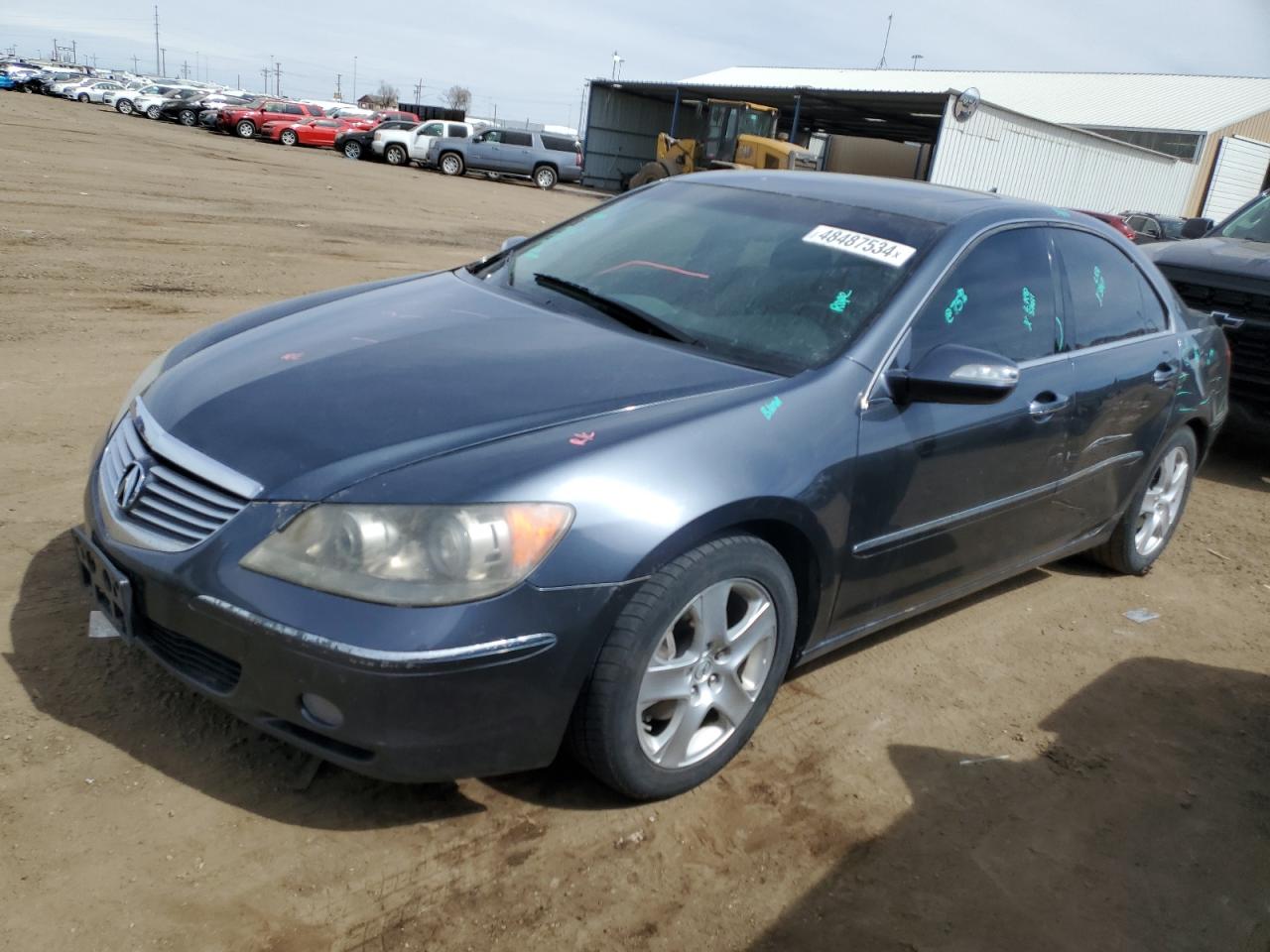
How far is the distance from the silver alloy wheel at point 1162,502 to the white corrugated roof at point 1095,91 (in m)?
39.7

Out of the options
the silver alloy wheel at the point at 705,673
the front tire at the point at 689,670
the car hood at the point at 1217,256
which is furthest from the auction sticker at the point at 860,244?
the car hood at the point at 1217,256

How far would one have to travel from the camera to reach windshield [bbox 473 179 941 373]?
3.19m

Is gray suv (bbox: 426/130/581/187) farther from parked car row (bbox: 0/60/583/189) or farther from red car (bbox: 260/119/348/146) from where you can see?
red car (bbox: 260/119/348/146)

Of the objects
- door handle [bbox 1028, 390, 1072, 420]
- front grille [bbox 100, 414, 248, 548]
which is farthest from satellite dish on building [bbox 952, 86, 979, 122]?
front grille [bbox 100, 414, 248, 548]

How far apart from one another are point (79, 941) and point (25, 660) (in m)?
1.17

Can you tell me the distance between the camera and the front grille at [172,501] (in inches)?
95.5

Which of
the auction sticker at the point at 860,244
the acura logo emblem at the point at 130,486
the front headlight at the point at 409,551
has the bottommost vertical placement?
the acura logo emblem at the point at 130,486

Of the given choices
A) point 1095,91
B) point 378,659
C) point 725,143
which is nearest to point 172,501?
point 378,659

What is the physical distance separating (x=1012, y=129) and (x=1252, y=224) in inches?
860

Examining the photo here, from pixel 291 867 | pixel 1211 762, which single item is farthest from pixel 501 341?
pixel 1211 762

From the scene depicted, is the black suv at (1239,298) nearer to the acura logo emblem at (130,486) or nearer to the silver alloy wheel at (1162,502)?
the silver alloy wheel at (1162,502)

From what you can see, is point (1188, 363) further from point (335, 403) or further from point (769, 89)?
point (769, 89)

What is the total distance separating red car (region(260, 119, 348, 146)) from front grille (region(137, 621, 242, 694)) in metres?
39.3

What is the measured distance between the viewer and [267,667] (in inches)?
90.4
